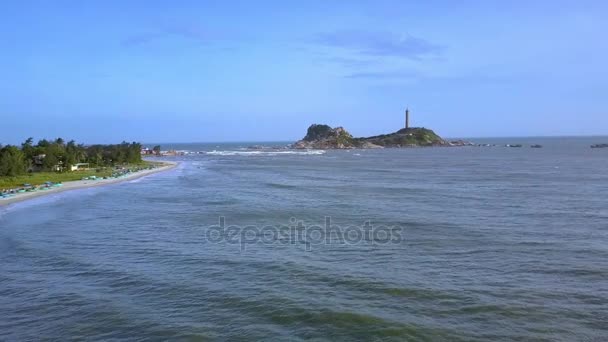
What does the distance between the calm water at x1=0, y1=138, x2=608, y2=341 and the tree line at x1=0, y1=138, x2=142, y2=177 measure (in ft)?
95.4

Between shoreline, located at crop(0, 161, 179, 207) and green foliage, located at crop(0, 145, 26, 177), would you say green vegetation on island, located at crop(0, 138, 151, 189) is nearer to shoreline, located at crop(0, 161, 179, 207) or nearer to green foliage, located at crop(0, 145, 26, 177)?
green foliage, located at crop(0, 145, 26, 177)

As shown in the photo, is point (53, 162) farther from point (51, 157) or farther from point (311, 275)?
point (311, 275)

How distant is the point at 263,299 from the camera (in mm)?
19391

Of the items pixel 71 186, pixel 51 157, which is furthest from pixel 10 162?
pixel 51 157

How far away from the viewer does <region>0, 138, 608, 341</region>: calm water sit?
54.7ft

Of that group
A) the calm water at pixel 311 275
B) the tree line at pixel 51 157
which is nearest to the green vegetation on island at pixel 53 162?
the tree line at pixel 51 157

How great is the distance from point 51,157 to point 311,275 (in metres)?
72.3

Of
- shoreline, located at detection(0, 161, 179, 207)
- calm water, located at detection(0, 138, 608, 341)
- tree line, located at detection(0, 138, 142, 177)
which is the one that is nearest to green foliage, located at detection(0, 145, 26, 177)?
tree line, located at detection(0, 138, 142, 177)

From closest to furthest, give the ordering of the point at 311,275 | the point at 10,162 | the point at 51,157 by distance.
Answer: the point at 311,275 → the point at 10,162 → the point at 51,157

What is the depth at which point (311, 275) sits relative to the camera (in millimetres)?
22438

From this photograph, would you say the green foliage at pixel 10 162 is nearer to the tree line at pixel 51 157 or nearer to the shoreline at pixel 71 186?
the tree line at pixel 51 157

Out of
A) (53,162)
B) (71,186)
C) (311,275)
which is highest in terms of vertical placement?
(53,162)

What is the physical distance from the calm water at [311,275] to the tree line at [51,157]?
29078 millimetres

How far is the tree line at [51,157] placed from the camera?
226 ft
